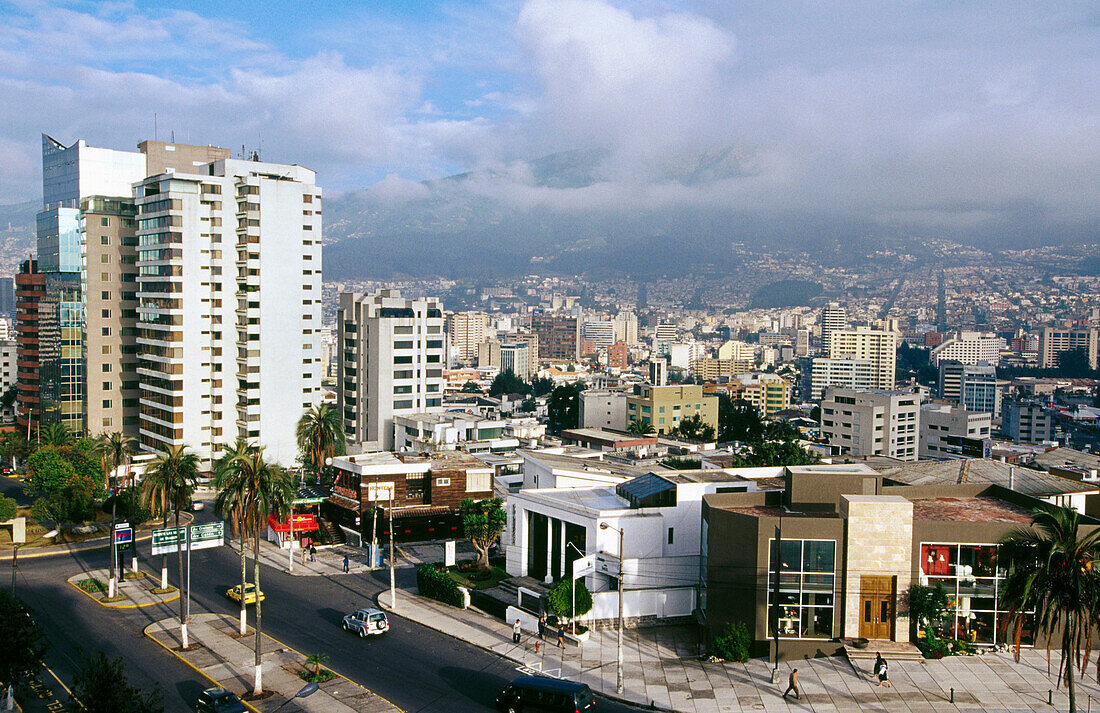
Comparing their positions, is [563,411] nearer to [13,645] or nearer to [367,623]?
[367,623]

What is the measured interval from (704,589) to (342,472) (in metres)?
33.2

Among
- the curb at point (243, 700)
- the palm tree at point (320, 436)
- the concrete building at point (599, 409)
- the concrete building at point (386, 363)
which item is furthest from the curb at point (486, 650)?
the concrete building at point (599, 409)

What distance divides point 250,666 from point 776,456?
5465cm

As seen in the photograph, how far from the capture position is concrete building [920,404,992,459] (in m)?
144

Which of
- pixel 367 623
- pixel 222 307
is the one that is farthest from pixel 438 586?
pixel 222 307

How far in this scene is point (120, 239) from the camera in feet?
334

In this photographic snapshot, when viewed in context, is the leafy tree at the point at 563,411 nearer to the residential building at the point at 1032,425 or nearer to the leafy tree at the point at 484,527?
the residential building at the point at 1032,425

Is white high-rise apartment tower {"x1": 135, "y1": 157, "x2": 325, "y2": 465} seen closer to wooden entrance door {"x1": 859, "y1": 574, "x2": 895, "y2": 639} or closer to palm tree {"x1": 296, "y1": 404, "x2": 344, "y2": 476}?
palm tree {"x1": 296, "y1": 404, "x2": 344, "y2": 476}

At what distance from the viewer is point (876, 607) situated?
41.2m

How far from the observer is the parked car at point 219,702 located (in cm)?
3388

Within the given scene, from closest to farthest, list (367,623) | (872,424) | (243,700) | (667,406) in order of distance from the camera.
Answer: (243,700), (367,623), (872,424), (667,406)

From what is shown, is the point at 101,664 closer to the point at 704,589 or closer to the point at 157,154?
the point at 704,589

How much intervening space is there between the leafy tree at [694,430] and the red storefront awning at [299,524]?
Answer: 81.5m

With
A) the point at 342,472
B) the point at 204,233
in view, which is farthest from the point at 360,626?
the point at 204,233
